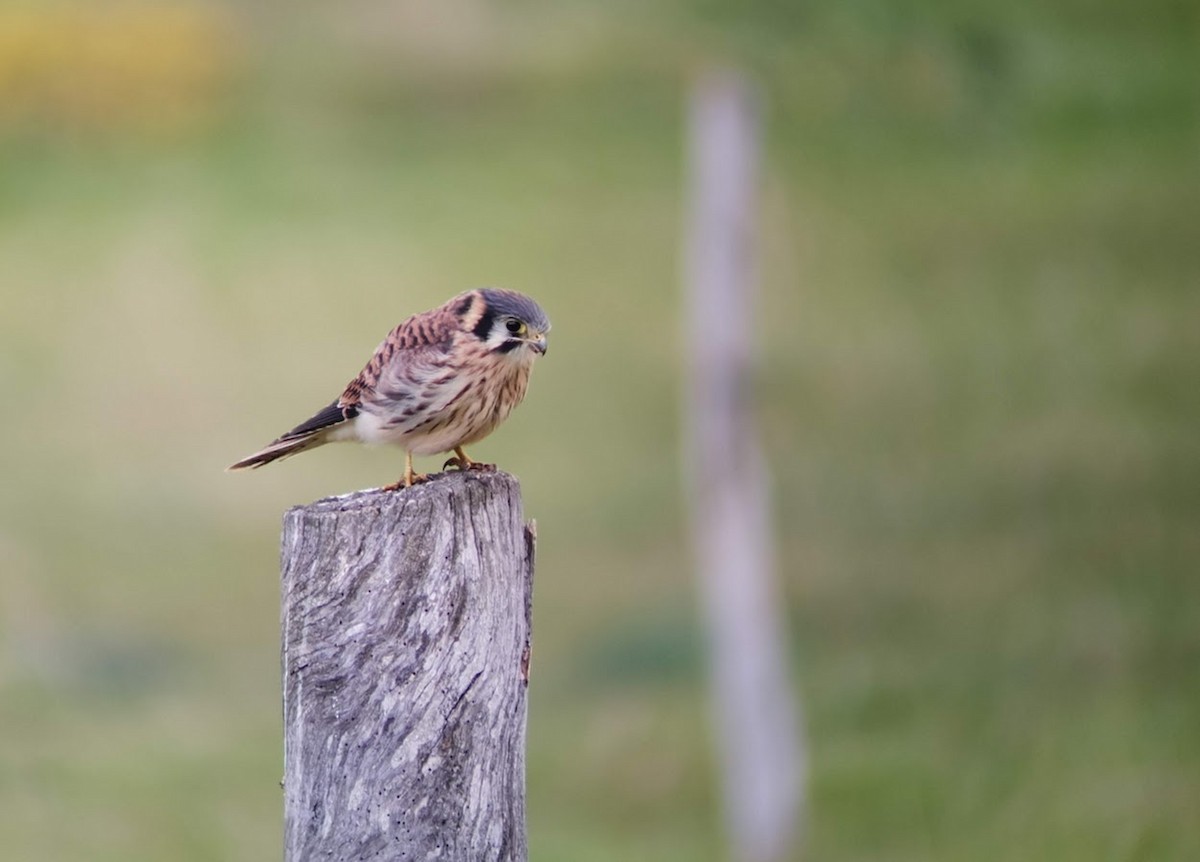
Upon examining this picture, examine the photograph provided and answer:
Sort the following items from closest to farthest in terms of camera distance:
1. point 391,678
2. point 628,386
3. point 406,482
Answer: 1. point 391,678
2. point 406,482
3. point 628,386

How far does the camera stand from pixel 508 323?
2961 millimetres

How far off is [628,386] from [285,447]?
5457 mm

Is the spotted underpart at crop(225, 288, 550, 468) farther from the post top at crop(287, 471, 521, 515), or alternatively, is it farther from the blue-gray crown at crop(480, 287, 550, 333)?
the post top at crop(287, 471, 521, 515)

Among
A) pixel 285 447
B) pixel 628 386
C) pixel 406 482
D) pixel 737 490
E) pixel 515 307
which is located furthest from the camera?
pixel 628 386

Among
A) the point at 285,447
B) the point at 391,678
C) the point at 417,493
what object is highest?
the point at 285,447

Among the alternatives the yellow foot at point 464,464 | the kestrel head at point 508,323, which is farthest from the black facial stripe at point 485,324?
the yellow foot at point 464,464

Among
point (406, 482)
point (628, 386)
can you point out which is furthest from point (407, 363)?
point (628, 386)

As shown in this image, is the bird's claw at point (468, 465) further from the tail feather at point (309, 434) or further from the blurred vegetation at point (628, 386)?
the blurred vegetation at point (628, 386)

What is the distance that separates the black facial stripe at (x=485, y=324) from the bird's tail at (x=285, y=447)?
0.39 metres

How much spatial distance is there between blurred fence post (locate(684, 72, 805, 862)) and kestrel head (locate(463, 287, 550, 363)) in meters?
3.21

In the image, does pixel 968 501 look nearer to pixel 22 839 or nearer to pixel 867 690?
pixel 867 690

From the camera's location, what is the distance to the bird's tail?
3.02m

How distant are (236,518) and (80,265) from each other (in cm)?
186

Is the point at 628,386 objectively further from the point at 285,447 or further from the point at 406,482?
the point at 406,482
